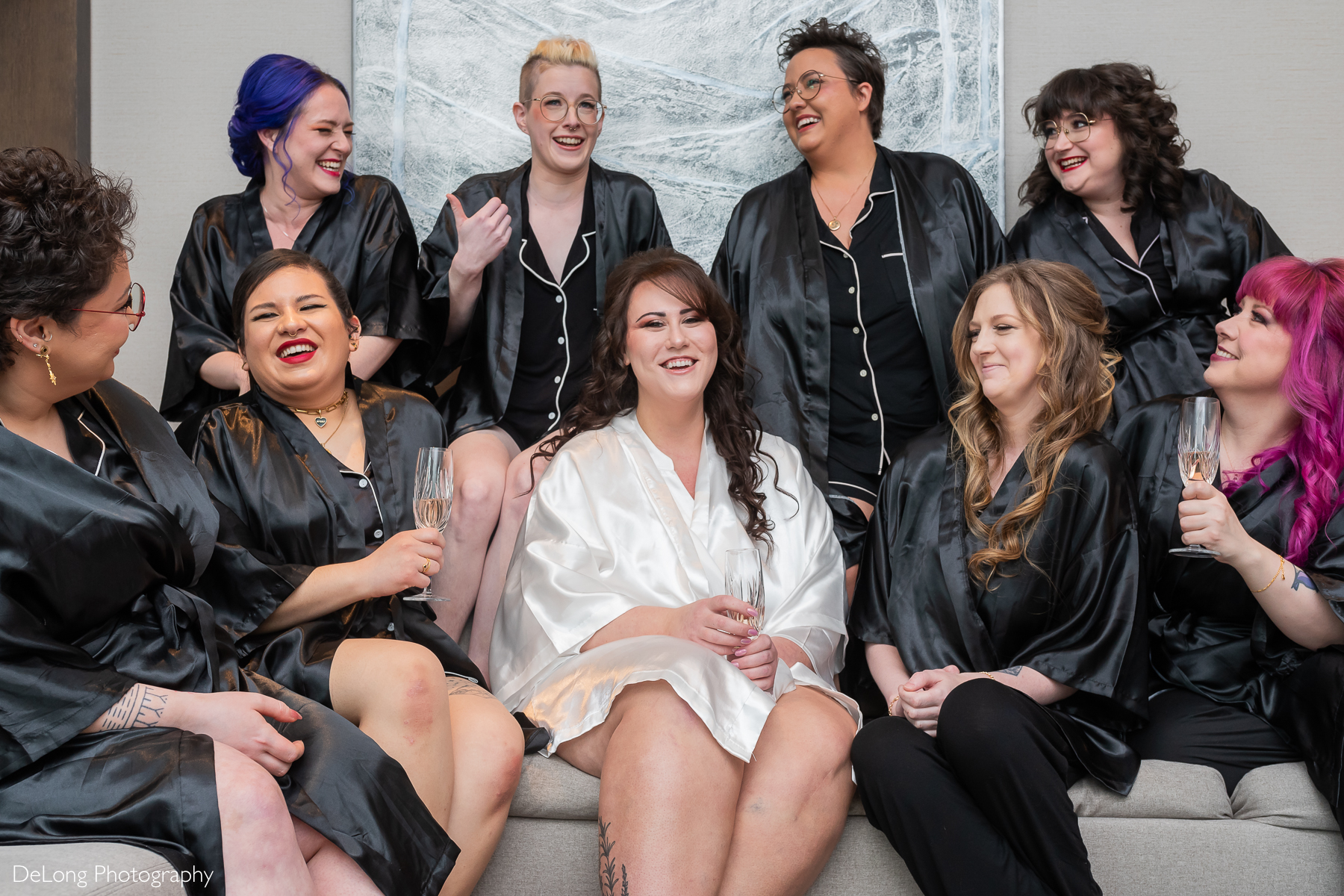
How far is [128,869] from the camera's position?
60.9 inches

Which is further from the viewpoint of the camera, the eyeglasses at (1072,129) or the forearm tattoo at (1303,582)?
the eyeglasses at (1072,129)

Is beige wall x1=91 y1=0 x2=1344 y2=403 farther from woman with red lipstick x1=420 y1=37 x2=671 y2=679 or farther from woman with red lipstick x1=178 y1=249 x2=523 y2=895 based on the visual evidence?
woman with red lipstick x1=178 y1=249 x2=523 y2=895

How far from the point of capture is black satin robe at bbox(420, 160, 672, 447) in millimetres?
3176

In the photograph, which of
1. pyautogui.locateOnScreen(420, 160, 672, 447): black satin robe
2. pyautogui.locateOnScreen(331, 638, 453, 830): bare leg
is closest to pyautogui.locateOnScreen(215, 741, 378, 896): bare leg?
pyautogui.locateOnScreen(331, 638, 453, 830): bare leg

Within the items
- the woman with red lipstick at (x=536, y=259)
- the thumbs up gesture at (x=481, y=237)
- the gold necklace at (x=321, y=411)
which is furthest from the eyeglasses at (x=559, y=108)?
the gold necklace at (x=321, y=411)

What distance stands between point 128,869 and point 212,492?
36.2 inches

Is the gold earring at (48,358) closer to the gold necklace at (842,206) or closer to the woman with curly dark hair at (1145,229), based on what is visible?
the gold necklace at (842,206)

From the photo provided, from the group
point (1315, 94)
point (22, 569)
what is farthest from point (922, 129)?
point (22, 569)

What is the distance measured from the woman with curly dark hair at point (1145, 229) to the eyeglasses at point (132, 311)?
2450 millimetres

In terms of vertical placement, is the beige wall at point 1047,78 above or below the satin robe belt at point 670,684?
above

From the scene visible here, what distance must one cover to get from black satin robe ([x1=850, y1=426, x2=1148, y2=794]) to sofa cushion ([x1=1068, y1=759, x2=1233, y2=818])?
0.12 ft

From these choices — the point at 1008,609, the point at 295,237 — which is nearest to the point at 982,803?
the point at 1008,609

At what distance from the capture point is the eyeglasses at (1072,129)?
124 inches

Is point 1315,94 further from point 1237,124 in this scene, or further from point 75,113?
point 75,113
